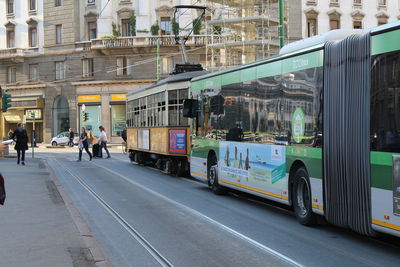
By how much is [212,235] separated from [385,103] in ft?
11.0

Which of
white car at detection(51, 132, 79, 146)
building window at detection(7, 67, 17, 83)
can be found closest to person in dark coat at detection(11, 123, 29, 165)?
white car at detection(51, 132, 79, 146)

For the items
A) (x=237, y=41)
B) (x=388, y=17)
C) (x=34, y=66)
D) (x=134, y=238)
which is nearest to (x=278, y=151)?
(x=134, y=238)

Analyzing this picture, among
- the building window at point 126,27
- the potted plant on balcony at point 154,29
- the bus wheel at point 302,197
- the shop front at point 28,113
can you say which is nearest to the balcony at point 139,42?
the potted plant on balcony at point 154,29

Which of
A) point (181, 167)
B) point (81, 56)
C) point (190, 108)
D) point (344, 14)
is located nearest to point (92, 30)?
point (81, 56)

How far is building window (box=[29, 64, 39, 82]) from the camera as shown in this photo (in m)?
60.2

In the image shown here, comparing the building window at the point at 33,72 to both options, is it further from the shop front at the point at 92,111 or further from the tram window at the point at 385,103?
the tram window at the point at 385,103

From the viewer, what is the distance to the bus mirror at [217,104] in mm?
14758

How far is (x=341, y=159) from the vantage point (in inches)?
346

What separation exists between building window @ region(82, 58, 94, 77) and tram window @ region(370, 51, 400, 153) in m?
50.2

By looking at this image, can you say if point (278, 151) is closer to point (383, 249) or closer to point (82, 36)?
point (383, 249)

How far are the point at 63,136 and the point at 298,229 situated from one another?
158 feet

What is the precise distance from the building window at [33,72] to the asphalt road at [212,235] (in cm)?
4654

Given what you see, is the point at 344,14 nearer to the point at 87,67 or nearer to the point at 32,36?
the point at 87,67

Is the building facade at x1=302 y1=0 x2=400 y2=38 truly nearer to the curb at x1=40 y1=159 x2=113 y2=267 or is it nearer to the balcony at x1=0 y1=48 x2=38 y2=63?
the balcony at x1=0 y1=48 x2=38 y2=63
